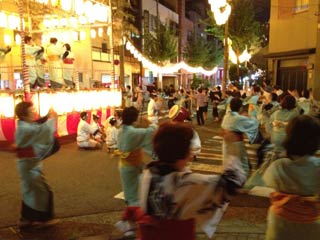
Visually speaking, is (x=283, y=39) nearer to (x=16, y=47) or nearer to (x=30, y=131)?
(x=16, y=47)

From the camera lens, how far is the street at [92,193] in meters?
5.20

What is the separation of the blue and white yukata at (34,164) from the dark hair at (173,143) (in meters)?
3.05

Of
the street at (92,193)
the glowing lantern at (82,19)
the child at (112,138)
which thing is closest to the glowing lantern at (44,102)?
the street at (92,193)

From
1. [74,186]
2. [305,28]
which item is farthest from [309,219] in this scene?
[305,28]

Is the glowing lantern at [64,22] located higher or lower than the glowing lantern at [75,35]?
higher

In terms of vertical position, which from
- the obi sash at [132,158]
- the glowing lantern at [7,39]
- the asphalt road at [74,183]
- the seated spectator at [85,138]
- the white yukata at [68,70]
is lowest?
the asphalt road at [74,183]

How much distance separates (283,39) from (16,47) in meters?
13.9

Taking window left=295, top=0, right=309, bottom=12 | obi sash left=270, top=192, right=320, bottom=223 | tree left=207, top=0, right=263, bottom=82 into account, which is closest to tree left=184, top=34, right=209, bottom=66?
tree left=207, top=0, right=263, bottom=82

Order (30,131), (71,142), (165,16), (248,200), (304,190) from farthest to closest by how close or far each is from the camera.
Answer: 1. (165,16)
2. (71,142)
3. (248,200)
4. (30,131)
5. (304,190)

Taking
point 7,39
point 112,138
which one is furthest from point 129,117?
point 7,39

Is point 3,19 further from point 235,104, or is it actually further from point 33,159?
point 235,104

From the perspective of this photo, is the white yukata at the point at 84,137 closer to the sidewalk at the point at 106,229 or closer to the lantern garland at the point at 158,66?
the sidewalk at the point at 106,229

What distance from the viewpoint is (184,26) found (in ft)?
144

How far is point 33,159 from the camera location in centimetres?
477
